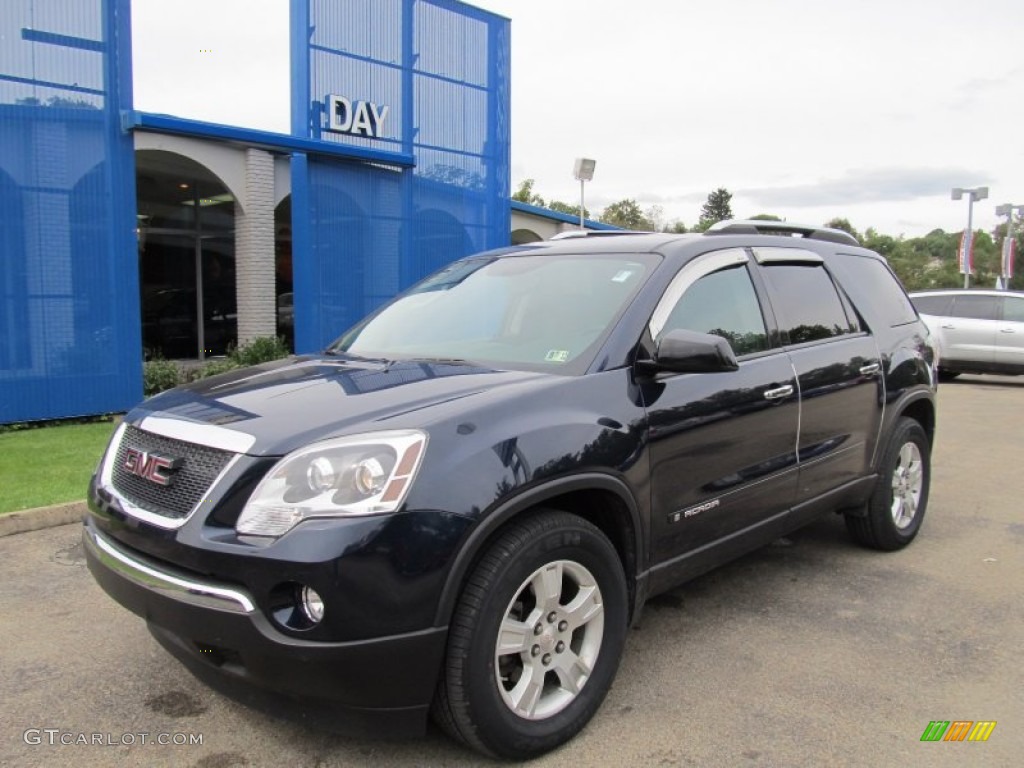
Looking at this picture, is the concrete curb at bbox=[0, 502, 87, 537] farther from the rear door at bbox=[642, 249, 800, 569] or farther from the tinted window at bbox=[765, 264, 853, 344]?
the tinted window at bbox=[765, 264, 853, 344]

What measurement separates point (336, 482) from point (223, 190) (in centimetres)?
1415

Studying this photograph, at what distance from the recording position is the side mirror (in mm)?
2986

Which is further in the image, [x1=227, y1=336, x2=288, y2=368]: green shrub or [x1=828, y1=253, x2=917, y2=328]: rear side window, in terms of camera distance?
[x1=227, y1=336, x2=288, y2=368]: green shrub

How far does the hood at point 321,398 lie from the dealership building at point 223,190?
6.56m

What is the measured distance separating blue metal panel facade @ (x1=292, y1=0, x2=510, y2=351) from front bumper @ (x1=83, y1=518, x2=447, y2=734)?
9.12m

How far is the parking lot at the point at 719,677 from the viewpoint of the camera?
2.75m

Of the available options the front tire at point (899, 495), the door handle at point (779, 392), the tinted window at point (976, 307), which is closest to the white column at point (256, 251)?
the front tire at point (899, 495)

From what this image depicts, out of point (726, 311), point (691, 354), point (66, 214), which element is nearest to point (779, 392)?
point (726, 311)

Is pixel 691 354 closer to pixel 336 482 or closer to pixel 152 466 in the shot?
pixel 336 482

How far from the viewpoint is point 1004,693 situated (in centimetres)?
318

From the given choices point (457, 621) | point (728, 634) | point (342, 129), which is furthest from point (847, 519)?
point (342, 129)

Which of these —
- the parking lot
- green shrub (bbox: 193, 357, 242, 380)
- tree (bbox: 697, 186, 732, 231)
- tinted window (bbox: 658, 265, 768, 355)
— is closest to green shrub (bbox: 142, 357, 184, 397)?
green shrub (bbox: 193, 357, 242, 380)

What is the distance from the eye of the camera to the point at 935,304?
1581 centimetres

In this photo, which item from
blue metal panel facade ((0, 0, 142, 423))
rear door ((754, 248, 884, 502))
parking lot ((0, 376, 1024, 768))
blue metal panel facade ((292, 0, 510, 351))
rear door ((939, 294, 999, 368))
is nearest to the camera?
parking lot ((0, 376, 1024, 768))
